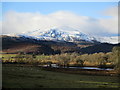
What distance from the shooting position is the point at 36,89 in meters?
25.5

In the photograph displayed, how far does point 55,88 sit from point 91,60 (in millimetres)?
116294

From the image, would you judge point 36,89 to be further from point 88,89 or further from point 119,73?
point 119,73

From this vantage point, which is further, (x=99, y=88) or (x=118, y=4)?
(x=118, y=4)

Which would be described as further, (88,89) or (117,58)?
(117,58)

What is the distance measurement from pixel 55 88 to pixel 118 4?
134 feet

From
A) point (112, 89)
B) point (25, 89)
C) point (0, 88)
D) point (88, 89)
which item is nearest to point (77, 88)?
point (88, 89)

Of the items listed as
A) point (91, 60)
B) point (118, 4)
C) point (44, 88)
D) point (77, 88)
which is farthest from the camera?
point (91, 60)

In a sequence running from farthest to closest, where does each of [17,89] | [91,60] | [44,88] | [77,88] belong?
[91,60] → [77,88] → [44,88] → [17,89]

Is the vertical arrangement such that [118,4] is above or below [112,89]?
above

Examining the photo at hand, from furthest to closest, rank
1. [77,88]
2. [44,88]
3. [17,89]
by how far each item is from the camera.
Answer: [77,88] < [44,88] < [17,89]

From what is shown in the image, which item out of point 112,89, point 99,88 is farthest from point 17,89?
point 112,89

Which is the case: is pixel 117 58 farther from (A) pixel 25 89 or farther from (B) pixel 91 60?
(B) pixel 91 60

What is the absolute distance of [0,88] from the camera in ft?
84.4

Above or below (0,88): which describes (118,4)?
above
